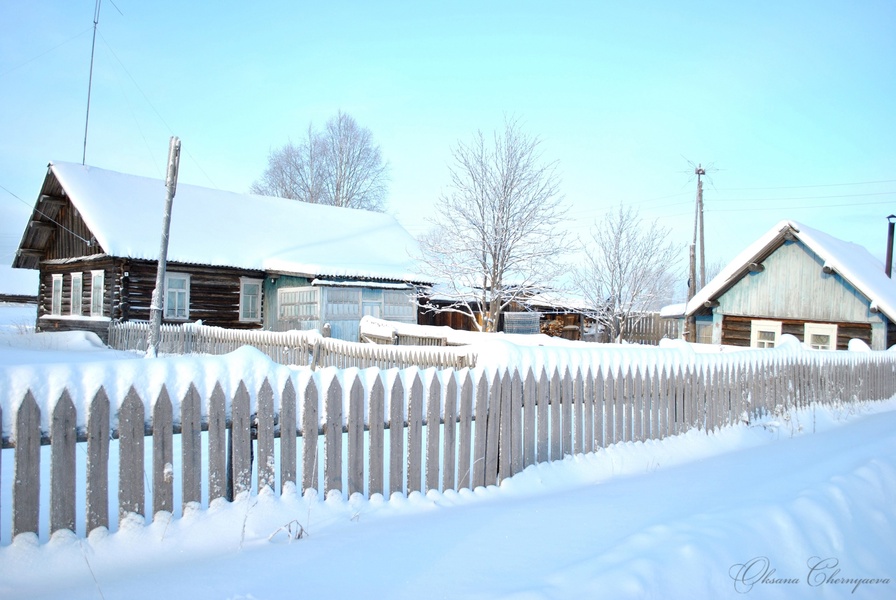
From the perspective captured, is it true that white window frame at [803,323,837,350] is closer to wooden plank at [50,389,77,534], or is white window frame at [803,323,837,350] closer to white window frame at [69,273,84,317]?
wooden plank at [50,389,77,534]

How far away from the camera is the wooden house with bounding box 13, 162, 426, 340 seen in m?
20.1

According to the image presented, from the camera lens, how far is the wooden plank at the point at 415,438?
4.48 meters

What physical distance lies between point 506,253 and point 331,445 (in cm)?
1447

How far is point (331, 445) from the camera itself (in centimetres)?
411

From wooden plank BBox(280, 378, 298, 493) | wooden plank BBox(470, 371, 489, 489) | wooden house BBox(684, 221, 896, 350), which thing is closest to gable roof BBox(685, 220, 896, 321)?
wooden house BBox(684, 221, 896, 350)

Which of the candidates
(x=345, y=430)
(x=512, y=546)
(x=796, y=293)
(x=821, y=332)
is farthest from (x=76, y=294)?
(x=821, y=332)

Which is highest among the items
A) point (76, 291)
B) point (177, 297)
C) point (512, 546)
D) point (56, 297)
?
point (76, 291)

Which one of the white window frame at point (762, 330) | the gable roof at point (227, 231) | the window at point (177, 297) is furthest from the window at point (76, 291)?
the white window frame at point (762, 330)

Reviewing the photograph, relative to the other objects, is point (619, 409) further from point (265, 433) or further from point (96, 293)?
point (96, 293)

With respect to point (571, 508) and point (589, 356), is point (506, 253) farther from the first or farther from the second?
point (571, 508)

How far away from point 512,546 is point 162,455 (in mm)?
2272

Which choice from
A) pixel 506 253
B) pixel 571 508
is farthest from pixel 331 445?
pixel 506 253

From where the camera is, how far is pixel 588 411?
6.15 metres

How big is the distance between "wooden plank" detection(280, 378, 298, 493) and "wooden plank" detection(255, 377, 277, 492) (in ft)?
0.25
